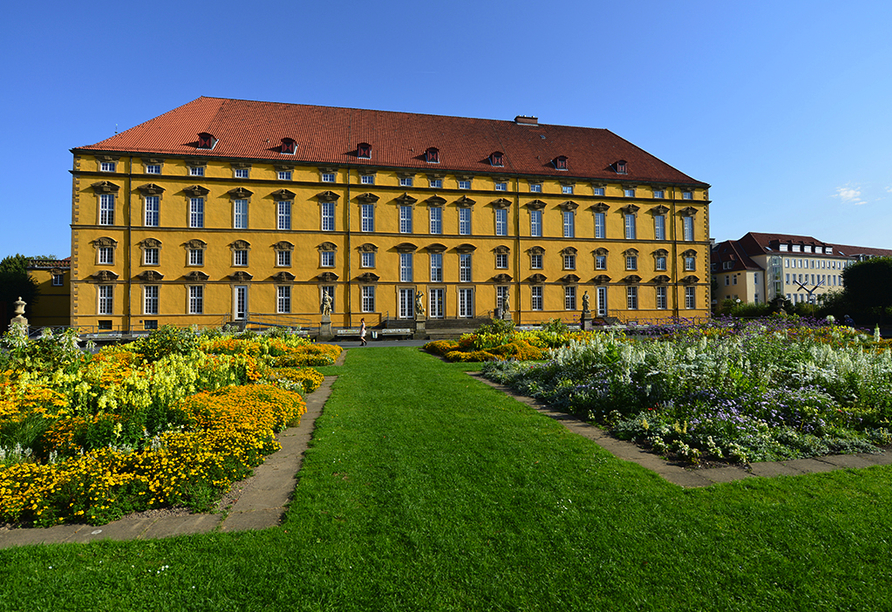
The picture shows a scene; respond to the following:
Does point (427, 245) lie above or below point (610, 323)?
above

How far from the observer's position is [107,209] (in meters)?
31.6

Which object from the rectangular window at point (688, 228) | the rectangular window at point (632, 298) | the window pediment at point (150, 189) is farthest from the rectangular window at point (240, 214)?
the rectangular window at point (688, 228)

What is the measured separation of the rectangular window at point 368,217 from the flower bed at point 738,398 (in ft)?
92.2

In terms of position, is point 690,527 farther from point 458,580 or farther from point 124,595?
point 124,595

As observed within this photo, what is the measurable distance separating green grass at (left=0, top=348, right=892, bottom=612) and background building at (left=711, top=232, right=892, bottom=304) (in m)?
77.4

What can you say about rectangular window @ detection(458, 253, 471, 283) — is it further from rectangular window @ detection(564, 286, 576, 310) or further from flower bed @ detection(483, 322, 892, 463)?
flower bed @ detection(483, 322, 892, 463)

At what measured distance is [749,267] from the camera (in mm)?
69938

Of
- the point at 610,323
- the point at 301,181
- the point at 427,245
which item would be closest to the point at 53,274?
the point at 301,181

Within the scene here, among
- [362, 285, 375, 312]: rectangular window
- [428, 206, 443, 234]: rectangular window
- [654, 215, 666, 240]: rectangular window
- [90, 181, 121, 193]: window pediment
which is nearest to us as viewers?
[90, 181, 121, 193]: window pediment

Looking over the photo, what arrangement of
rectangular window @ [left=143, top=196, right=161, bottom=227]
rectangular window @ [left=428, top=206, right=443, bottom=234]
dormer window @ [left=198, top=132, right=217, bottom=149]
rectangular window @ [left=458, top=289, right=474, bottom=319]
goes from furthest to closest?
rectangular window @ [left=458, top=289, right=474, bottom=319]
rectangular window @ [left=428, top=206, right=443, bottom=234]
dormer window @ [left=198, top=132, right=217, bottom=149]
rectangular window @ [left=143, top=196, right=161, bottom=227]

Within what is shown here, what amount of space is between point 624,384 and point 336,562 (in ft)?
21.5

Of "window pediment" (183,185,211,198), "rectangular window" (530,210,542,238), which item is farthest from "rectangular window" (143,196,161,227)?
"rectangular window" (530,210,542,238)

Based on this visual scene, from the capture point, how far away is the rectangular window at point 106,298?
31.5m

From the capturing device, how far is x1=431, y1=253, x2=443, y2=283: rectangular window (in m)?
37.0
